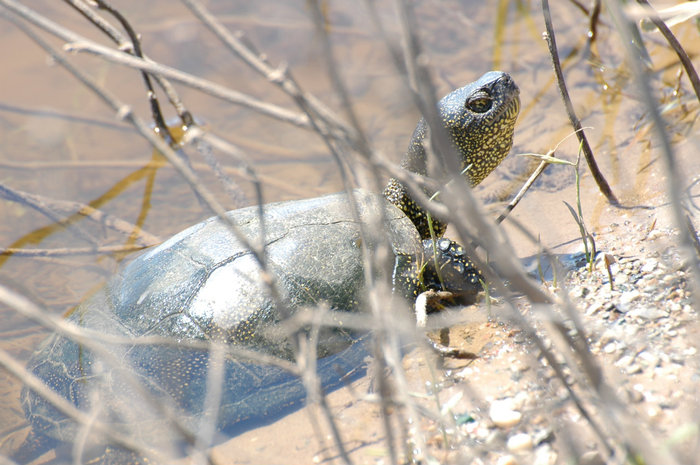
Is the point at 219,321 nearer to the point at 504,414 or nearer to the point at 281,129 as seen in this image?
the point at 504,414

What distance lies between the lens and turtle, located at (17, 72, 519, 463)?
2.79 m

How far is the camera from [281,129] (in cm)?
587

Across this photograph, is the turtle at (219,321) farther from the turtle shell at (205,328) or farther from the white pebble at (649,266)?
the white pebble at (649,266)

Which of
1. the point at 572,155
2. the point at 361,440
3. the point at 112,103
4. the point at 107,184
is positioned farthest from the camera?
the point at 107,184

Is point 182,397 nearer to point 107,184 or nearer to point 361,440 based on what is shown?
point 361,440

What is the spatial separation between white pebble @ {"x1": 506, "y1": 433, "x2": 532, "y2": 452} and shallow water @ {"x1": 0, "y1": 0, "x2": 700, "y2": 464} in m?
0.63

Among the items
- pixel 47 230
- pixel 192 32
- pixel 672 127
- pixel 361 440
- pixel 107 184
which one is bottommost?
pixel 361 440

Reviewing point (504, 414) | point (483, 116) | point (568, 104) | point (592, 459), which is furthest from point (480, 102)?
point (592, 459)

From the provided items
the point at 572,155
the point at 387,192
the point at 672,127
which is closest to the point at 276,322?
the point at 387,192

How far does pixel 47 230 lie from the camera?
4840mm

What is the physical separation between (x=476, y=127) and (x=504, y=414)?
207 cm

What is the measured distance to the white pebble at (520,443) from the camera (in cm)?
201

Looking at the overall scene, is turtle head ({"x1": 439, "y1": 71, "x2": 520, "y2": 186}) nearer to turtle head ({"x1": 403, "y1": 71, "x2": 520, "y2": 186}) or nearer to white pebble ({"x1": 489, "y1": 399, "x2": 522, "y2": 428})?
turtle head ({"x1": 403, "y1": 71, "x2": 520, "y2": 186})

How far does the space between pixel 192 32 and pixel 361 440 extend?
19.8 ft
